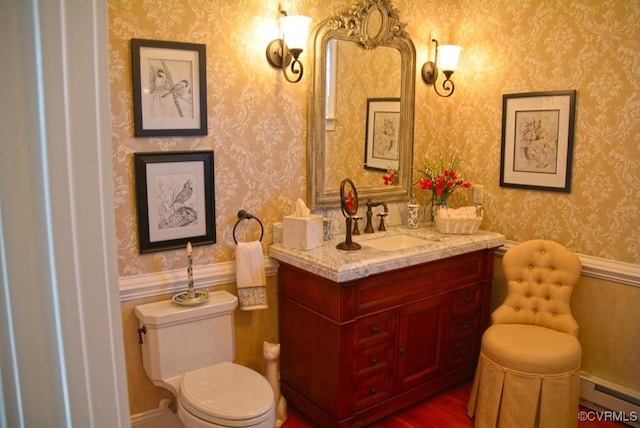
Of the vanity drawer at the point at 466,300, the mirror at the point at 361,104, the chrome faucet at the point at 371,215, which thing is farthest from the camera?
the chrome faucet at the point at 371,215

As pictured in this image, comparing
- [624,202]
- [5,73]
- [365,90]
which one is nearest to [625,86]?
[624,202]

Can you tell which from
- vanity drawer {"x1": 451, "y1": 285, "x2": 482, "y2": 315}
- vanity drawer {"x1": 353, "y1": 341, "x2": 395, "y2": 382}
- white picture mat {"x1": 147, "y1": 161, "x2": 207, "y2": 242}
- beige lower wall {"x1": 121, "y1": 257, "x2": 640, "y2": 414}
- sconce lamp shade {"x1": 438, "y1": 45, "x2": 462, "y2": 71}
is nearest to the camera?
white picture mat {"x1": 147, "y1": 161, "x2": 207, "y2": 242}

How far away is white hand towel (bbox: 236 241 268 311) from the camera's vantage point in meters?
2.51

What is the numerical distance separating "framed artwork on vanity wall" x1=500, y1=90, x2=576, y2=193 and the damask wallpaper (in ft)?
0.17

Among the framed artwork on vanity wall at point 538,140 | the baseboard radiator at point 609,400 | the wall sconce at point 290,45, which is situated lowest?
the baseboard radiator at point 609,400

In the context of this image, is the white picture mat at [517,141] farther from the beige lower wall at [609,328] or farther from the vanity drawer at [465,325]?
the vanity drawer at [465,325]

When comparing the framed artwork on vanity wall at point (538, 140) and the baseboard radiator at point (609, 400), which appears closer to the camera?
the baseboard radiator at point (609, 400)

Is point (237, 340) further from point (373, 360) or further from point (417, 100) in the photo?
point (417, 100)

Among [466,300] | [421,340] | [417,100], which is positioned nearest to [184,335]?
[421,340]

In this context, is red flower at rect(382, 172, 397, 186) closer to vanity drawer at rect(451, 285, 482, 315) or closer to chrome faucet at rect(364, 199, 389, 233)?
chrome faucet at rect(364, 199, 389, 233)

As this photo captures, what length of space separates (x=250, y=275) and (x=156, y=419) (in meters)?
0.87

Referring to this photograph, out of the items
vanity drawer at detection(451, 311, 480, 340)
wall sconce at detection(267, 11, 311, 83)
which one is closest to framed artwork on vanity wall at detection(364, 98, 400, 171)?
wall sconce at detection(267, 11, 311, 83)

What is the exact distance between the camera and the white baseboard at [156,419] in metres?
2.41

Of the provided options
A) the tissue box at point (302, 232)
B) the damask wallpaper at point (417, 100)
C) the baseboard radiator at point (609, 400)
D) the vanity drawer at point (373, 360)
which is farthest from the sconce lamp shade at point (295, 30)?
the baseboard radiator at point (609, 400)
